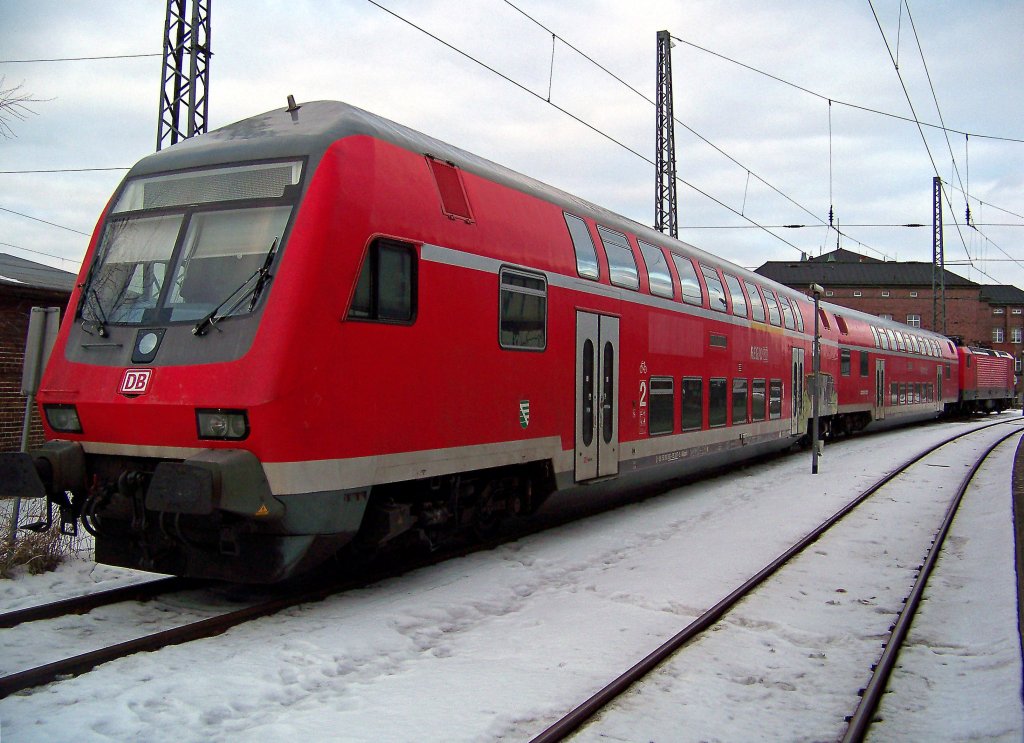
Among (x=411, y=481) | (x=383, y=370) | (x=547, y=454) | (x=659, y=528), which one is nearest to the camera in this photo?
(x=383, y=370)

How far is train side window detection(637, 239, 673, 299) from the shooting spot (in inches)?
420

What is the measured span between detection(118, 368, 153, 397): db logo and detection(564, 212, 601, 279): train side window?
4.51 m

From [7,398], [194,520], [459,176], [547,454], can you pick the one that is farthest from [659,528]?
[7,398]

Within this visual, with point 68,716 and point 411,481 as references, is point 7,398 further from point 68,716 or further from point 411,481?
point 68,716

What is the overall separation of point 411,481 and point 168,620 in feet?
6.42

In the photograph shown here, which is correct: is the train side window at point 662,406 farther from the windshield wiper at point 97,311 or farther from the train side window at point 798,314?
the train side window at point 798,314

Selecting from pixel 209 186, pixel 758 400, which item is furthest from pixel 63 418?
pixel 758 400

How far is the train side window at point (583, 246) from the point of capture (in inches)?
351

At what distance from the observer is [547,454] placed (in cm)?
809

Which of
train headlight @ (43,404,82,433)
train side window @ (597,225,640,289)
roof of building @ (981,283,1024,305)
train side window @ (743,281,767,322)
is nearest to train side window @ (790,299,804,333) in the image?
train side window @ (743,281,767,322)

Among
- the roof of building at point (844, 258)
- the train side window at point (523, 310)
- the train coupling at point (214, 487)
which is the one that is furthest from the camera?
the roof of building at point (844, 258)

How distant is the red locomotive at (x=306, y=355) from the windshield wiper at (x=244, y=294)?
0.10ft

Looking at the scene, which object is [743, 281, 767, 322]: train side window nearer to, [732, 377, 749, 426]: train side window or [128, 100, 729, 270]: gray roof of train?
[732, 377, 749, 426]: train side window

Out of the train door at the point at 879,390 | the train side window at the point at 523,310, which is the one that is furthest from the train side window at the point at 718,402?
the train door at the point at 879,390
